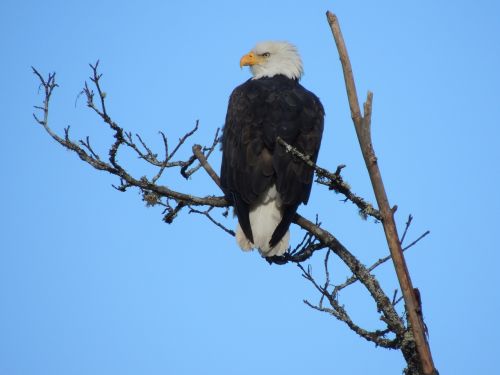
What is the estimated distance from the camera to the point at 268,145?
5.97 meters

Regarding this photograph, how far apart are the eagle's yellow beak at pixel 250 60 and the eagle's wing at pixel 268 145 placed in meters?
1.36

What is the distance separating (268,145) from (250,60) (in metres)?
2.42

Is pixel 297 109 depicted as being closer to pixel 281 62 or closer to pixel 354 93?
pixel 281 62

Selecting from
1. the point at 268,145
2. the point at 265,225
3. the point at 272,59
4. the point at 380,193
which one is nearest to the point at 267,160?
the point at 268,145

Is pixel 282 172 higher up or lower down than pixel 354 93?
higher up

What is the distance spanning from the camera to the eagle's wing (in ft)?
19.1

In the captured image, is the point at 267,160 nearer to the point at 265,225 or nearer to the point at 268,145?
the point at 268,145

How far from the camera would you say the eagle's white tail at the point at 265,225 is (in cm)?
580

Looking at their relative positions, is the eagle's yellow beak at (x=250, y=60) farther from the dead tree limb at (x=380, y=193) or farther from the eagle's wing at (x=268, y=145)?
the dead tree limb at (x=380, y=193)

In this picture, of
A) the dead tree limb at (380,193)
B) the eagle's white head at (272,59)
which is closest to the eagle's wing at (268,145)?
the eagle's white head at (272,59)

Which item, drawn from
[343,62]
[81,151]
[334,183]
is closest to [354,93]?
[343,62]

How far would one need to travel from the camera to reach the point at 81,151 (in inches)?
205

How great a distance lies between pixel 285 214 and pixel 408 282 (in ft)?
7.37

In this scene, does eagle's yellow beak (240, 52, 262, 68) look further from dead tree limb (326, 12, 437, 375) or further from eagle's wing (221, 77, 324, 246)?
dead tree limb (326, 12, 437, 375)
